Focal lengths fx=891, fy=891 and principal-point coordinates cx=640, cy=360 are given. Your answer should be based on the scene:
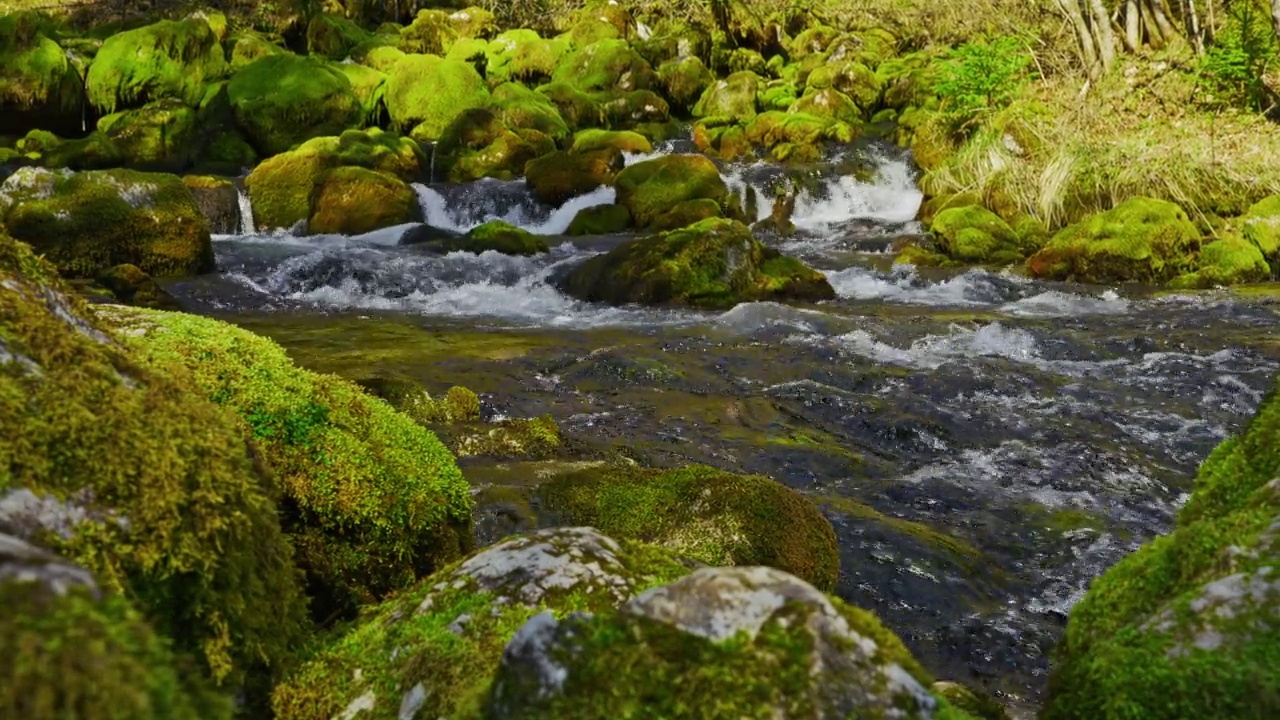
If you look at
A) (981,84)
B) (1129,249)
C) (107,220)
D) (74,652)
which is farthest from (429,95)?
(74,652)

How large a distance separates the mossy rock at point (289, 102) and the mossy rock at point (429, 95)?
1242mm

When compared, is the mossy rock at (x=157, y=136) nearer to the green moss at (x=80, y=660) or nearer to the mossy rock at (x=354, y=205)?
the mossy rock at (x=354, y=205)

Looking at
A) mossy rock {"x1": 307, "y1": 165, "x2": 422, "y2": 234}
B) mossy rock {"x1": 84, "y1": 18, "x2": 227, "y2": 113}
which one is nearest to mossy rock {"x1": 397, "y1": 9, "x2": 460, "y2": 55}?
mossy rock {"x1": 84, "y1": 18, "x2": 227, "y2": 113}

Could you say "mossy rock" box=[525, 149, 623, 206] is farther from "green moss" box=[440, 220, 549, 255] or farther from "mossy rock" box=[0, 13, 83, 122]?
"mossy rock" box=[0, 13, 83, 122]

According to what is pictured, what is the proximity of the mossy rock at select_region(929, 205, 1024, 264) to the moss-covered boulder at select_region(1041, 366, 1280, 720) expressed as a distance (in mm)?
13374

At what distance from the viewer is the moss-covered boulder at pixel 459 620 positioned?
2.06 meters

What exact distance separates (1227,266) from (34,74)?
1072 inches

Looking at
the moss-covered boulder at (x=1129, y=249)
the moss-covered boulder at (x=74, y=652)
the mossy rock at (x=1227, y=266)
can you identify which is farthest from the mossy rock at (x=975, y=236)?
the moss-covered boulder at (x=74, y=652)

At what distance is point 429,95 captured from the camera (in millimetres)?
25203

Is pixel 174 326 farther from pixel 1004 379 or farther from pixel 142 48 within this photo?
pixel 142 48

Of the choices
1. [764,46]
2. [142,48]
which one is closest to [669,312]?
[142,48]

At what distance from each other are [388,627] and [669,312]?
9886mm

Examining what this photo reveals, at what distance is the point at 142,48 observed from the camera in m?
24.5

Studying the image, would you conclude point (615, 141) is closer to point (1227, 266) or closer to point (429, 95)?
point (429, 95)
